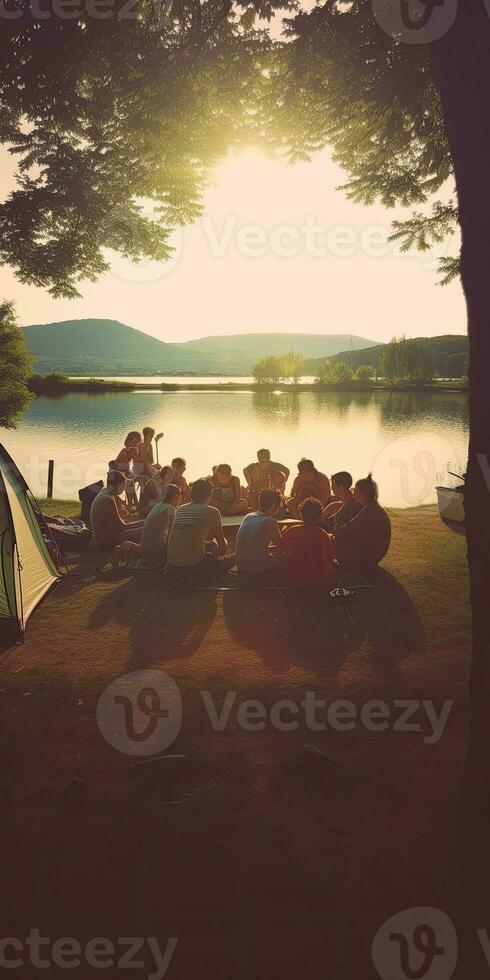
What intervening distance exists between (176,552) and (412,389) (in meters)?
131

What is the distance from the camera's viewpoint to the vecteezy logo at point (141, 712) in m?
4.73

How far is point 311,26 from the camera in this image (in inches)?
257

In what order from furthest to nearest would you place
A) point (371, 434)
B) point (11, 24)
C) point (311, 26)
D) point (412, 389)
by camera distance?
point (412, 389) < point (371, 434) < point (311, 26) < point (11, 24)

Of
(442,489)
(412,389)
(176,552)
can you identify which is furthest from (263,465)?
(412,389)

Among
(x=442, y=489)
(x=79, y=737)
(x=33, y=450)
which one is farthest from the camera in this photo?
(x=33, y=450)

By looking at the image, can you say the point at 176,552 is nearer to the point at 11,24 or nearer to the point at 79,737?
the point at 79,737

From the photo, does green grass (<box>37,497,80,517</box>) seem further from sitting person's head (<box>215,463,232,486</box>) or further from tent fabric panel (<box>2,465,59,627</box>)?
tent fabric panel (<box>2,465,59,627</box>)

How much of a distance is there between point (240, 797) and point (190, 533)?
448 cm

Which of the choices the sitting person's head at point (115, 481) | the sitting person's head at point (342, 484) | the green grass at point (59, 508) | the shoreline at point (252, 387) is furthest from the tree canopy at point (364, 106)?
the shoreline at point (252, 387)

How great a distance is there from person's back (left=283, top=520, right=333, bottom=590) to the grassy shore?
2.50 feet

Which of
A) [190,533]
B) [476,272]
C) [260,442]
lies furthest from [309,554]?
[260,442]

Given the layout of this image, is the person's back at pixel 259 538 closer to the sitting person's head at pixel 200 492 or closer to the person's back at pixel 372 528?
the sitting person's head at pixel 200 492

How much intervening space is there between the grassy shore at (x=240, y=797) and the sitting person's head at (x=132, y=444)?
21.9 ft

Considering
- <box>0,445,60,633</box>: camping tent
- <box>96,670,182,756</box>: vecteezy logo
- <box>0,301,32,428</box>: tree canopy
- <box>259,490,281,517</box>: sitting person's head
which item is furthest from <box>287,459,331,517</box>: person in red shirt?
<box>0,301,32,428</box>: tree canopy
